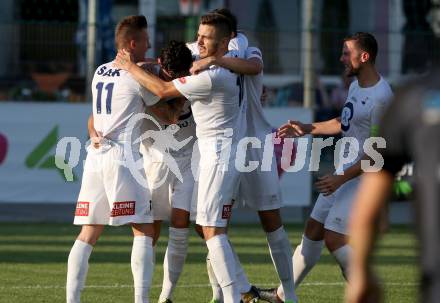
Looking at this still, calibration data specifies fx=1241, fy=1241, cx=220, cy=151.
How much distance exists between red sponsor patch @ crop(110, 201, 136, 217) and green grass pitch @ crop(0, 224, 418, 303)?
4.55ft

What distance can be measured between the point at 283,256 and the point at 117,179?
5.00ft

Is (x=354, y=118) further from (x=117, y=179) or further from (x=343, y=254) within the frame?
(x=117, y=179)

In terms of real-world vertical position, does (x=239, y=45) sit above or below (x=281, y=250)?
above

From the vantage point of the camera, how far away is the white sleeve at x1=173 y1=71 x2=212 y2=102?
8305 mm

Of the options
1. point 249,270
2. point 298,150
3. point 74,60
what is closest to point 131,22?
point 249,270

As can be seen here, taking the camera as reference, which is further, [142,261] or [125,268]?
[125,268]

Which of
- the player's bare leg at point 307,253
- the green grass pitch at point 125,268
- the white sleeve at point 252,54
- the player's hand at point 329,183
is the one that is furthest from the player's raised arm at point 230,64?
the green grass pitch at point 125,268

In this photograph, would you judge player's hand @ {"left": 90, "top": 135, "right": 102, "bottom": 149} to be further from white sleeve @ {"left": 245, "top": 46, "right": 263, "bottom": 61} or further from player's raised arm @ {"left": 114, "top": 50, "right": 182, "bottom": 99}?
white sleeve @ {"left": 245, "top": 46, "right": 263, "bottom": 61}

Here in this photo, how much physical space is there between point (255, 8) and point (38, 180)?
9.83m

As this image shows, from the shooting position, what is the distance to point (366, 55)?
9.11 m

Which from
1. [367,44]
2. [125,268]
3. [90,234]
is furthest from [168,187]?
[125,268]

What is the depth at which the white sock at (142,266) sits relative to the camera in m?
8.56

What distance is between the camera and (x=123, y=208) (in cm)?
848

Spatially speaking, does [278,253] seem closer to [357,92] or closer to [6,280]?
[357,92]
